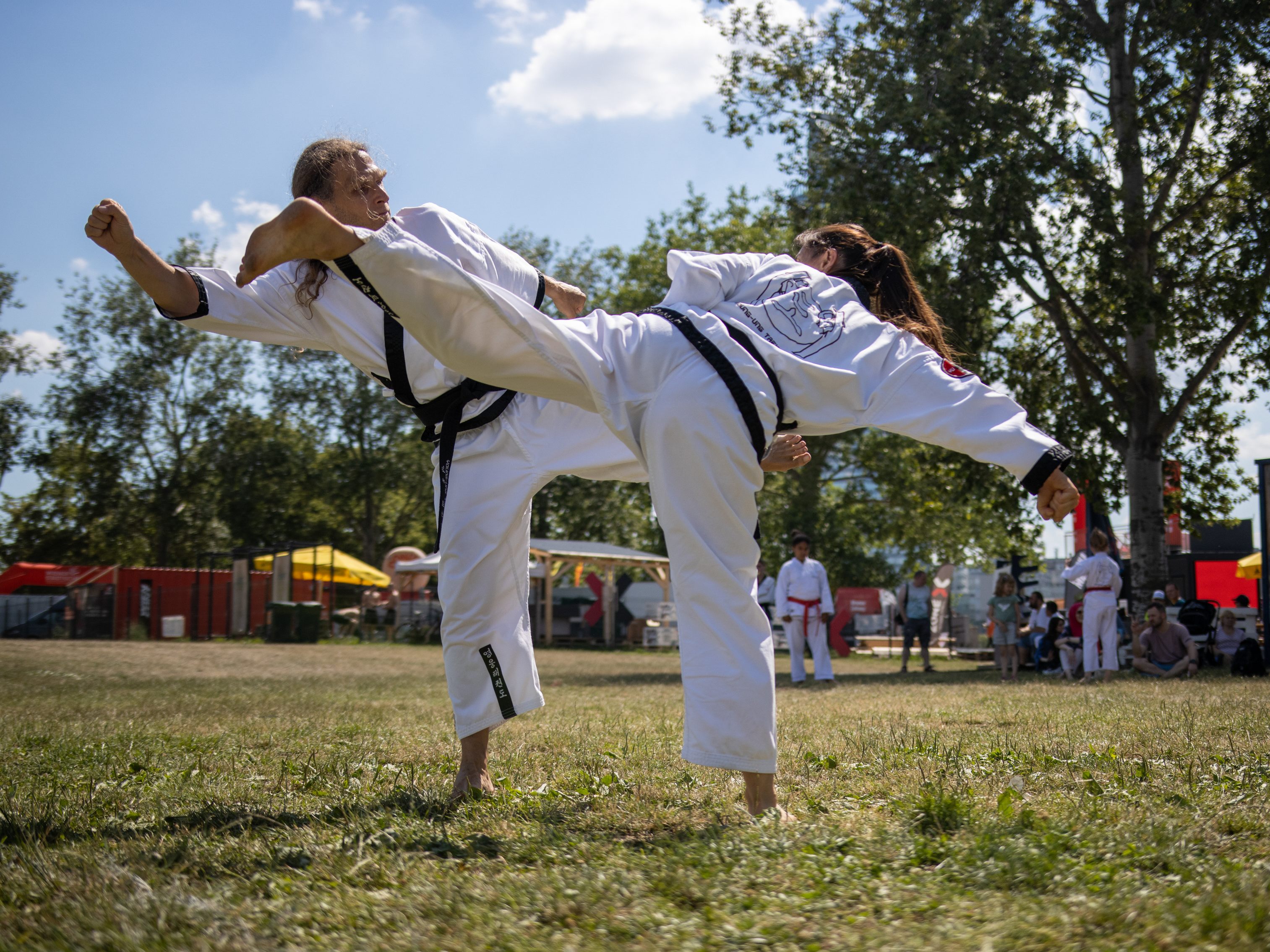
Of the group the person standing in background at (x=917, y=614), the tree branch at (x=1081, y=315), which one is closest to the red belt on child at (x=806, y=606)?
the person standing in background at (x=917, y=614)

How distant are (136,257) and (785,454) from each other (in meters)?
2.16

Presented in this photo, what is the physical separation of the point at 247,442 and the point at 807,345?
154 feet

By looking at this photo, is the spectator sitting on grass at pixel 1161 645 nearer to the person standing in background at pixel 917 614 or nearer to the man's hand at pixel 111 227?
the person standing in background at pixel 917 614

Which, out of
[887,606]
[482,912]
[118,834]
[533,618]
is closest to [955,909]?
[482,912]

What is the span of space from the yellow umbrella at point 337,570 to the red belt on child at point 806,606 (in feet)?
82.6

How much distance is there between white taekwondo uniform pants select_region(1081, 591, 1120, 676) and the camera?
45.9 feet

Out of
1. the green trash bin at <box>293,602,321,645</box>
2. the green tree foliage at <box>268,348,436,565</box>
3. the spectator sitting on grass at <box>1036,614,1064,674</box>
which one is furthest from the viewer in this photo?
the green tree foliage at <box>268,348,436,565</box>

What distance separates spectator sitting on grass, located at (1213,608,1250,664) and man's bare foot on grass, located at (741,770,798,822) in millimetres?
15750

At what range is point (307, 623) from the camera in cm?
2952

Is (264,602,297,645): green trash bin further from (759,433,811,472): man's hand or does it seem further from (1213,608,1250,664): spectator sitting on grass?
(759,433,811,472): man's hand

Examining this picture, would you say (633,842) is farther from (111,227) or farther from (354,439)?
(354,439)

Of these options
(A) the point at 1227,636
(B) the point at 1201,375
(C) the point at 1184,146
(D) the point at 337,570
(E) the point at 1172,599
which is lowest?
(A) the point at 1227,636

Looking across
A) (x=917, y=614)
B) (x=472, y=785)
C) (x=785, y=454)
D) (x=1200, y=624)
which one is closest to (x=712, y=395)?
(x=785, y=454)

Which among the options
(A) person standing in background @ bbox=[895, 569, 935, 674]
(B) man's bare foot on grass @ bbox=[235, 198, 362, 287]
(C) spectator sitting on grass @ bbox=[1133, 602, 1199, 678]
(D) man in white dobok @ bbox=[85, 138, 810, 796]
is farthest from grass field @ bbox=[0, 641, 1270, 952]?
(A) person standing in background @ bbox=[895, 569, 935, 674]
